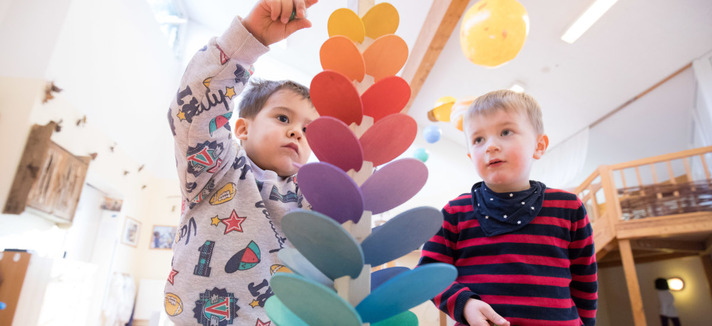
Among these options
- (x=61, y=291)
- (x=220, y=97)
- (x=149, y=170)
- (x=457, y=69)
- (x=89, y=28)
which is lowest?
(x=61, y=291)

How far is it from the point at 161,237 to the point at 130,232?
559 mm

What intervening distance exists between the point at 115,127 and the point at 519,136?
516 cm

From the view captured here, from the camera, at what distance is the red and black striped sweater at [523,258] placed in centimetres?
70

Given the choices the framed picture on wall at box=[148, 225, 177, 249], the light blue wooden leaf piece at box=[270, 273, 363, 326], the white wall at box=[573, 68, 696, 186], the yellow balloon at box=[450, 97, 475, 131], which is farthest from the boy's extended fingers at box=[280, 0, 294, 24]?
the framed picture on wall at box=[148, 225, 177, 249]

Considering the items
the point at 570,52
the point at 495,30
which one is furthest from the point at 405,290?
the point at 570,52

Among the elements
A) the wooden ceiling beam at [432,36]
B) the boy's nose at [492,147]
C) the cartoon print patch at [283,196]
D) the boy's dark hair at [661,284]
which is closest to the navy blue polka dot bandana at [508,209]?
the boy's nose at [492,147]

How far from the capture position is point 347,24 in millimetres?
464

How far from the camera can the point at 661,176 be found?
19.7 ft

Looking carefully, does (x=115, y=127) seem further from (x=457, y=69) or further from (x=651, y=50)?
(x=651, y=50)

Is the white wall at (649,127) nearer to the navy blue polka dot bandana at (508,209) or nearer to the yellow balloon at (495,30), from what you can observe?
the yellow balloon at (495,30)

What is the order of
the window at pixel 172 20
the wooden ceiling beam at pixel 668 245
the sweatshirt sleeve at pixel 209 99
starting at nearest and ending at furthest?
the sweatshirt sleeve at pixel 209 99, the wooden ceiling beam at pixel 668 245, the window at pixel 172 20

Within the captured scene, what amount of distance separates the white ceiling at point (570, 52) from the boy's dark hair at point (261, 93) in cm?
392

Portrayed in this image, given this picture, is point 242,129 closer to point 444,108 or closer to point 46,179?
point 444,108

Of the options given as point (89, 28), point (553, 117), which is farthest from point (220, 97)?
point (553, 117)
